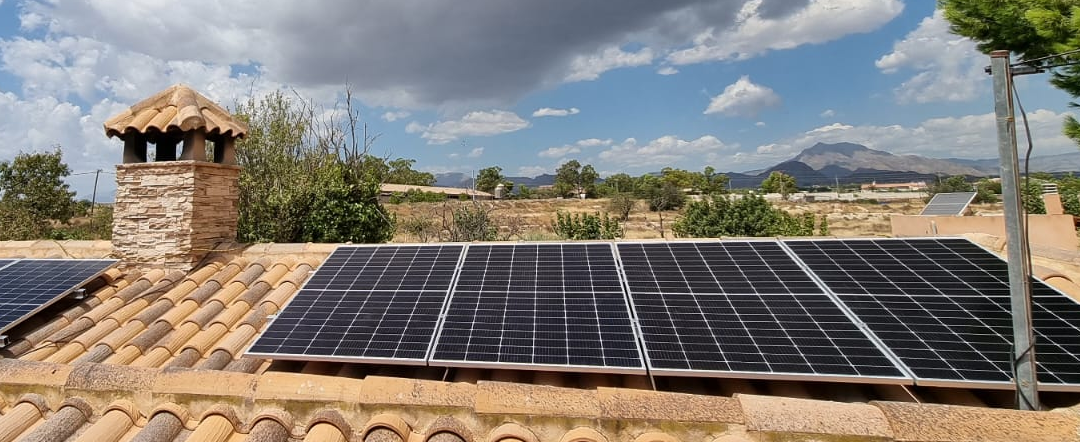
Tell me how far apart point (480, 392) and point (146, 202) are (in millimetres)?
7470

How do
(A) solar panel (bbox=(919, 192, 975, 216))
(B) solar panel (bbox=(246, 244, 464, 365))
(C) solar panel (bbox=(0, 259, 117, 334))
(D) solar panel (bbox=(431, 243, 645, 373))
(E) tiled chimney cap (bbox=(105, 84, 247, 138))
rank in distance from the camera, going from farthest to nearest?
(A) solar panel (bbox=(919, 192, 975, 216)) → (E) tiled chimney cap (bbox=(105, 84, 247, 138)) → (C) solar panel (bbox=(0, 259, 117, 334)) → (B) solar panel (bbox=(246, 244, 464, 365)) → (D) solar panel (bbox=(431, 243, 645, 373))

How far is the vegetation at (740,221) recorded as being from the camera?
1975 cm

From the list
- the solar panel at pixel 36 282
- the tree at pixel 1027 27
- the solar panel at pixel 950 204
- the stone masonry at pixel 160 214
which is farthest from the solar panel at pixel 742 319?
the solar panel at pixel 950 204

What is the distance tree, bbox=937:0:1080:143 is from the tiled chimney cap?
1825 centimetres

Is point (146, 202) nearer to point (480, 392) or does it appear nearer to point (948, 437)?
point (480, 392)

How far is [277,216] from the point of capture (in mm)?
13680

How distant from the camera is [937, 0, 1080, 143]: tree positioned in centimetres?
1162

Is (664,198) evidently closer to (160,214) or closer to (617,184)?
(617,184)

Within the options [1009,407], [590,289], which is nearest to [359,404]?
[590,289]

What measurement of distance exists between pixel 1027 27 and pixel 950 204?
24.6 ft

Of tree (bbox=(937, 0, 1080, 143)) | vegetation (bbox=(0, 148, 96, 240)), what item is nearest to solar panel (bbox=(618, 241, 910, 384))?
tree (bbox=(937, 0, 1080, 143))

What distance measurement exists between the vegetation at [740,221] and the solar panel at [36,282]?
794 inches

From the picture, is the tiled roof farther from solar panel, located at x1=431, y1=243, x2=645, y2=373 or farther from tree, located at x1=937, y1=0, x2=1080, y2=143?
tree, located at x1=937, y1=0, x2=1080, y2=143

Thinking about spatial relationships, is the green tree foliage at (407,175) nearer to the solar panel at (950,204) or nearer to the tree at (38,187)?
the tree at (38,187)
